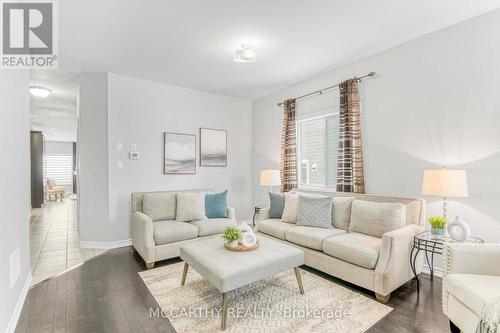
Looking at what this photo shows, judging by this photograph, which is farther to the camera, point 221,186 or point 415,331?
point 221,186

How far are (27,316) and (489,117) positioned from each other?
4.55 meters

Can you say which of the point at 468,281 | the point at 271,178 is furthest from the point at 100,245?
the point at 468,281

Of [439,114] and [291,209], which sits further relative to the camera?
[291,209]

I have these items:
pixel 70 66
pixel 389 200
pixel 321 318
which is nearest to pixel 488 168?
pixel 389 200

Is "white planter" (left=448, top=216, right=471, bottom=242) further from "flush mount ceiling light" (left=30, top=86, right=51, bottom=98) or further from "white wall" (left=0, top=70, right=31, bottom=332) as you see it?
"flush mount ceiling light" (left=30, top=86, right=51, bottom=98)

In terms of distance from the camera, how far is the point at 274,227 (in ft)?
11.1

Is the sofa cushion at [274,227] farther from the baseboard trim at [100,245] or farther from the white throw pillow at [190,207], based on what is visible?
the baseboard trim at [100,245]

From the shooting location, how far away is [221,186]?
5039 millimetres

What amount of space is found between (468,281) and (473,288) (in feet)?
0.29

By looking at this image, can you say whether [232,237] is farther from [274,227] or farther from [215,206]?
[215,206]

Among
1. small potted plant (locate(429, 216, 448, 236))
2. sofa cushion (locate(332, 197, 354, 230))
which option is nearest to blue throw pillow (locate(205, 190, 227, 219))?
sofa cushion (locate(332, 197, 354, 230))

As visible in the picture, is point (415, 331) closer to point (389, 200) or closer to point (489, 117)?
point (389, 200)

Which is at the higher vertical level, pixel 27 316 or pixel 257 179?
pixel 257 179

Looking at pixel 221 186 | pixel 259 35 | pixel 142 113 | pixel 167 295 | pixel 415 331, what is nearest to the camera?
pixel 415 331
